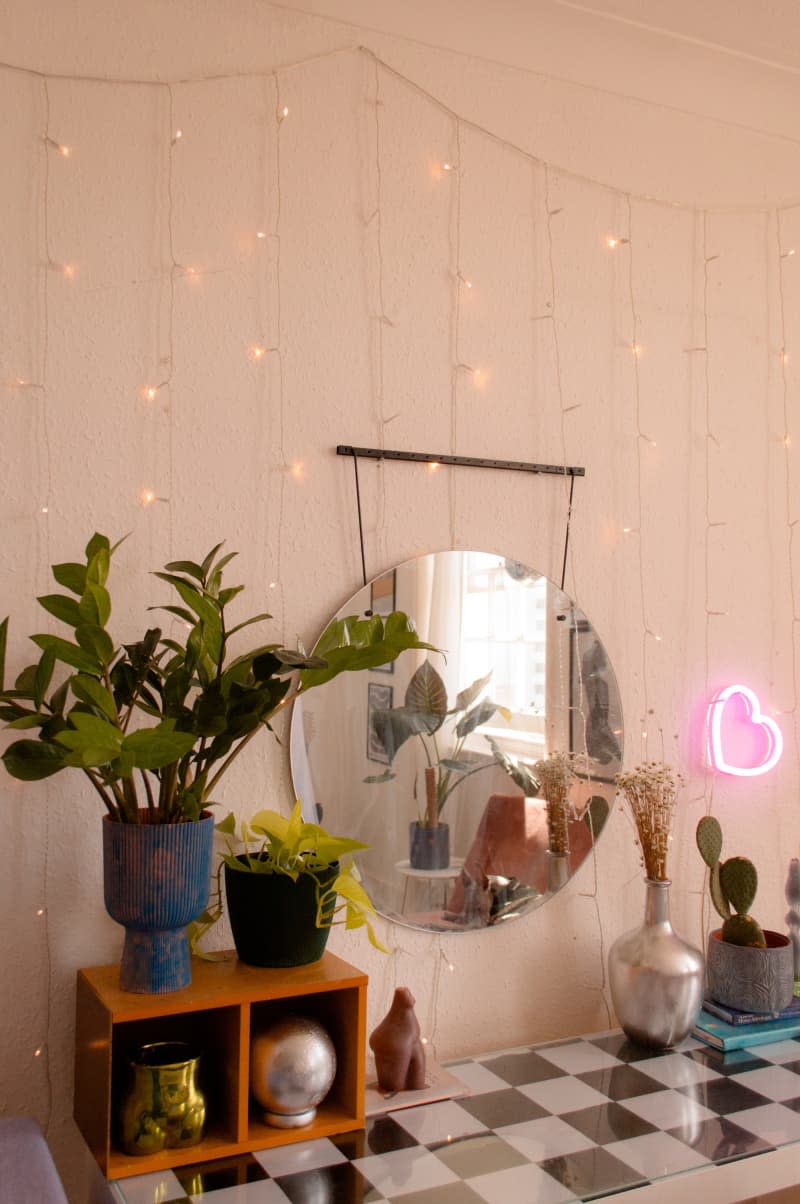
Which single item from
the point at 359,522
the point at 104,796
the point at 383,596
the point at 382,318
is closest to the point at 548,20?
the point at 382,318

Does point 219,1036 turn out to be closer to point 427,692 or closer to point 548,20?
point 427,692

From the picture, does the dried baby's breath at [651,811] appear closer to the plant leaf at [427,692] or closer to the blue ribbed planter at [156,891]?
the plant leaf at [427,692]

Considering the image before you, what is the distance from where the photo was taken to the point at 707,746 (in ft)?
7.95

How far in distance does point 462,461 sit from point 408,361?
0.22 meters

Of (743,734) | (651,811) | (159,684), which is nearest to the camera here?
(159,684)

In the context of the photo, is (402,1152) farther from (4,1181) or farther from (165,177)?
(165,177)

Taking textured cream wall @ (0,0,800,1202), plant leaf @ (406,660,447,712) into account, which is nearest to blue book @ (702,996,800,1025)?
textured cream wall @ (0,0,800,1202)

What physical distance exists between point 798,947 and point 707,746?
456 millimetres

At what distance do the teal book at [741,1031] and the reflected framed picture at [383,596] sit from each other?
0.95 metres

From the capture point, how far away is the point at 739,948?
2.20 m

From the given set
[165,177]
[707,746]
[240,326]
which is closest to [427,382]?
[240,326]

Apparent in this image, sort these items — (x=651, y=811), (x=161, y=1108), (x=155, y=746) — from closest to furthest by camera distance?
(x=155, y=746) < (x=161, y=1108) < (x=651, y=811)

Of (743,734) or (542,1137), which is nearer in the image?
(542,1137)

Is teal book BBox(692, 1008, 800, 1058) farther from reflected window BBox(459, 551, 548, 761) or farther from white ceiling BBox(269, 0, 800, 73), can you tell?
white ceiling BBox(269, 0, 800, 73)
